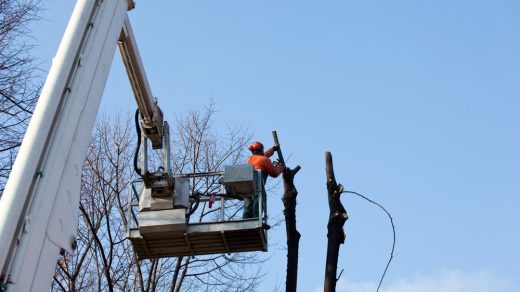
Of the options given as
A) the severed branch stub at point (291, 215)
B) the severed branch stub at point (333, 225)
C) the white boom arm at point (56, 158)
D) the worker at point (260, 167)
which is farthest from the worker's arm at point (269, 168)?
the white boom arm at point (56, 158)

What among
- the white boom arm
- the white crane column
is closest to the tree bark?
the white boom arm

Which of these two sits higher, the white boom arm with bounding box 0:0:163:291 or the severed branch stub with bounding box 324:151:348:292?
the severed branch stub with bounding box 324:151:348:292

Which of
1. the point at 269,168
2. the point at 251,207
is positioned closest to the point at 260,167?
the point at 269,168

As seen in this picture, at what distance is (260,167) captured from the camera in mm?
11391

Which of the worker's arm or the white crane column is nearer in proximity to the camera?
the white crane column

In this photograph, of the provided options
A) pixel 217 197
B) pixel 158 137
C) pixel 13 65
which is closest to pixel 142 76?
pixel 158 137

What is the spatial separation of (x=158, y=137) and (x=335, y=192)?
2922 mm

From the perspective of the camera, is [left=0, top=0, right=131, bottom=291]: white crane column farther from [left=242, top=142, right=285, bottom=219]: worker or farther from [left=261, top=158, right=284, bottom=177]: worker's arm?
[left=261, top=158, right=284, bottom=177]: worker's arm

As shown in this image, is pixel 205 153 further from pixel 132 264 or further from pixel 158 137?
pixel 158 137

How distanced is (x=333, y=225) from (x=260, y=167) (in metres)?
1.54

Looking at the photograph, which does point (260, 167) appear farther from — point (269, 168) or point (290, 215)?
point (290, 215)

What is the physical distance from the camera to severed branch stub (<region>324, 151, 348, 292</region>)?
11.6m

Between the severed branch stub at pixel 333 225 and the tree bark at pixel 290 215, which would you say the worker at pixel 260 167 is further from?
the severed branch stub at pixel 333 225

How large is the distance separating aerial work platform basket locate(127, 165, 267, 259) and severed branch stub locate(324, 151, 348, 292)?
4.48 feet
